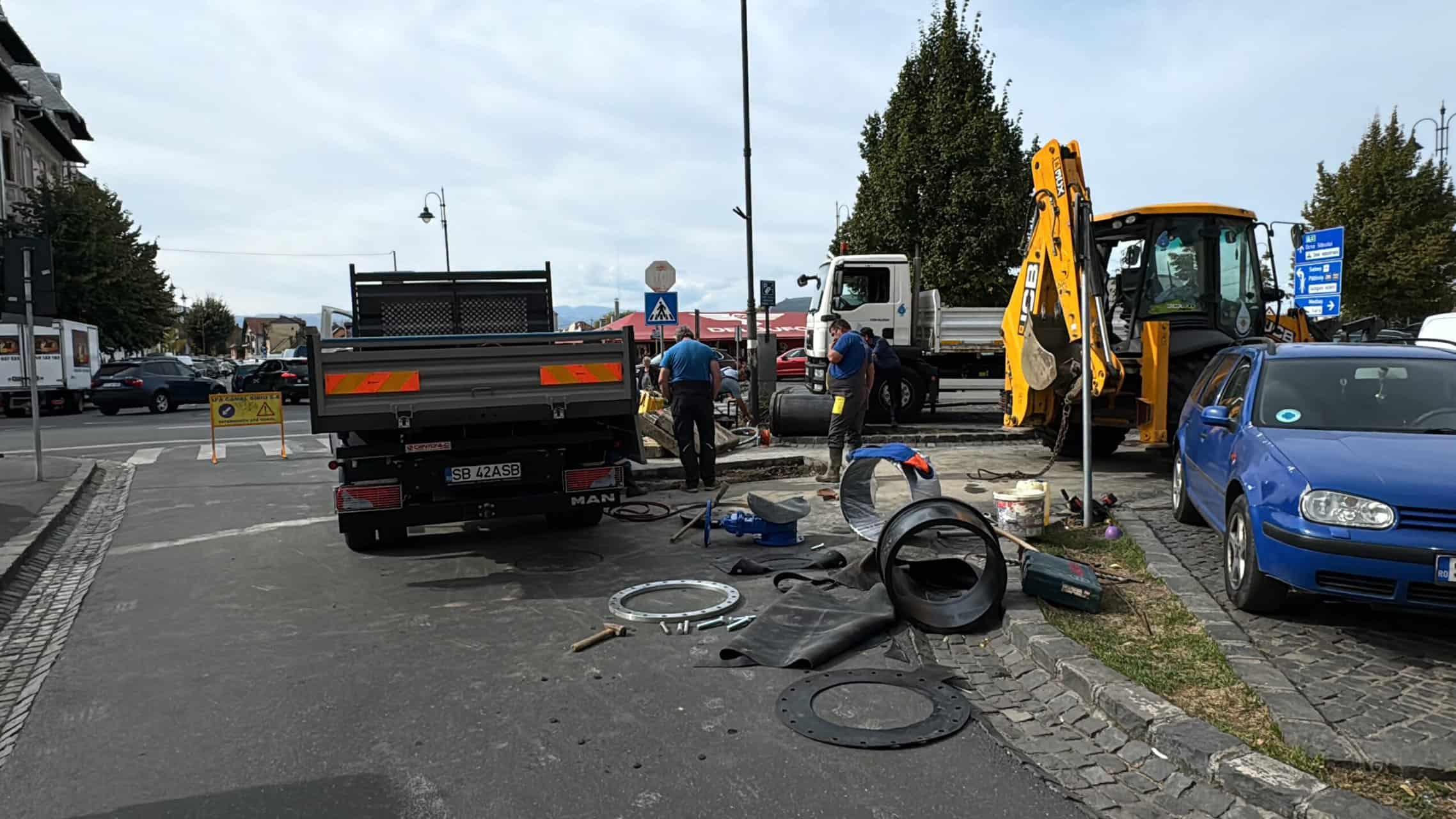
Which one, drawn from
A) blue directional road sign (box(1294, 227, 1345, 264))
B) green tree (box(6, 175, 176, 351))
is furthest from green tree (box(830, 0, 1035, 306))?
green tree (box(6, 175, 176, 351))

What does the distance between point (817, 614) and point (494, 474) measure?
9.71 feet

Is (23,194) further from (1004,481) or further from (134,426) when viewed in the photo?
(1004,481)

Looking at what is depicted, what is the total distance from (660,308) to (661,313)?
0.12 meters

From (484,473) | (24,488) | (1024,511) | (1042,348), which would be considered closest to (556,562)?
(484,473)

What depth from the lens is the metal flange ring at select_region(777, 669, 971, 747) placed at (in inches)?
150

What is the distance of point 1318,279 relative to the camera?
59.1ft

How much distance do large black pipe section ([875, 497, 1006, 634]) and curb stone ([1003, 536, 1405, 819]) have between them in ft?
1.40

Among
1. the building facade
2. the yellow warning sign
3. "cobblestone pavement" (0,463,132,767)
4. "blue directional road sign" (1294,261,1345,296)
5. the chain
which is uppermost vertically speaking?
the building facade

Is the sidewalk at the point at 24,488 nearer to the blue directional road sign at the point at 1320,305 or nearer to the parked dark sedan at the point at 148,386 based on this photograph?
the parked dark sedan at the point at 148,386

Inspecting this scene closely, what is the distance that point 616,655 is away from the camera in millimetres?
4887

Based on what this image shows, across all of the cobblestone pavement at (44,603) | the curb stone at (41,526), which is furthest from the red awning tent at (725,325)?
the cobblestone pavement at (44,603)

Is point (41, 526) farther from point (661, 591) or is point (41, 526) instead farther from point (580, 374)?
point (661, 591)

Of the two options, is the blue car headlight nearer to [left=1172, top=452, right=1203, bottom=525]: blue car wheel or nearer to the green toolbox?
the green toolbox

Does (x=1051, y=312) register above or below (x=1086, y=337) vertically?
above
